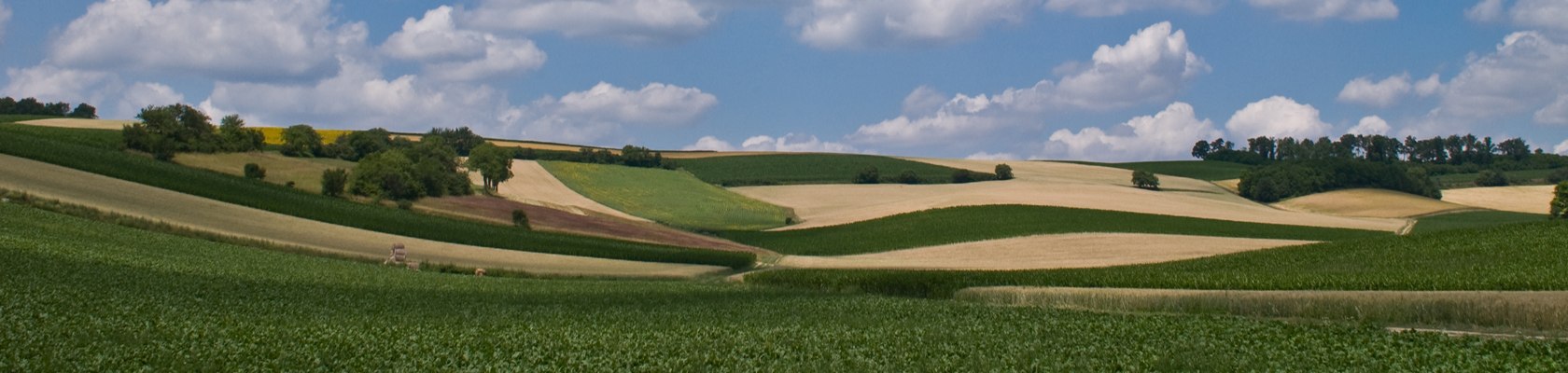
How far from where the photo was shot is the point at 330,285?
126ft

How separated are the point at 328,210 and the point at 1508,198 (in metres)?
106

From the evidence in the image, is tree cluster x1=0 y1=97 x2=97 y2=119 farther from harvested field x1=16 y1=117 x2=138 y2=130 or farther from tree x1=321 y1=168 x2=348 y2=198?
tree x1=321 y1=168 x2=348 y2=198

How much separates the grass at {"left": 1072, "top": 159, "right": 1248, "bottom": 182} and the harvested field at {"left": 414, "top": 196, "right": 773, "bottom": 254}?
9809 centimetres

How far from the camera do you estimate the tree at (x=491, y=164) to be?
108500 mm

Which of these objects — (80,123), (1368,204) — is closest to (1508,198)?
(1368,204)

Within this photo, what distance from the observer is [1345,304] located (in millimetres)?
31797

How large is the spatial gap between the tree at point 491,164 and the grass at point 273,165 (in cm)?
1084

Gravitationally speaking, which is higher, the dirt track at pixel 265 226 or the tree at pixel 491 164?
the tree at pixel 491 164

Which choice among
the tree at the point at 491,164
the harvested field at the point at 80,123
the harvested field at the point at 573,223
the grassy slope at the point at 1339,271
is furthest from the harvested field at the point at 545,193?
the grassy slope at the point at 1339,271

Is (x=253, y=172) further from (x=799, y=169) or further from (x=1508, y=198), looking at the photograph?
(x=1508, y=198)

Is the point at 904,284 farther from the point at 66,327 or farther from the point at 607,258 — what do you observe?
the point at 66,327

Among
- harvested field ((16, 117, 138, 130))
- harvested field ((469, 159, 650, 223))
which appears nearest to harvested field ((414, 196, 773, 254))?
harvested field ((469, 159, 650, 223))

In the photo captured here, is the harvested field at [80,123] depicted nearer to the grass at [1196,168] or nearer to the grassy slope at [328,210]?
the grassy slope at [328,210]

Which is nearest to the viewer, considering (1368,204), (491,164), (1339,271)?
(1339,271)
